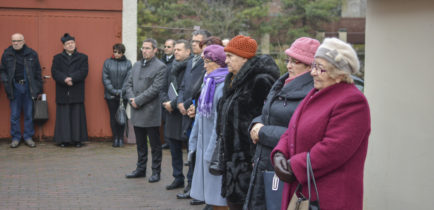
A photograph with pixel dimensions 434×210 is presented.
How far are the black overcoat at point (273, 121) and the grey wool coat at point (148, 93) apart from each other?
13.7 feet

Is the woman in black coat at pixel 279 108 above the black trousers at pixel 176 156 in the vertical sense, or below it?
above

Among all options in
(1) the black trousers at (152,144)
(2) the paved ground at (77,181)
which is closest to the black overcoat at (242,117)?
(2) the paved ground at (77,181)

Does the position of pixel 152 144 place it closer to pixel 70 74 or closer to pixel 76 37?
pixel 70 74

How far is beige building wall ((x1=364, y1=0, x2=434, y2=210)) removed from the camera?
5.07m

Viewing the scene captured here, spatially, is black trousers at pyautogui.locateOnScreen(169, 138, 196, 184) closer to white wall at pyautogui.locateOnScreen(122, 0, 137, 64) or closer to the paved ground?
the paved ground

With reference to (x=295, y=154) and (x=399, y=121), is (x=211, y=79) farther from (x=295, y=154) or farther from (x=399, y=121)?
(x=295, y=154)

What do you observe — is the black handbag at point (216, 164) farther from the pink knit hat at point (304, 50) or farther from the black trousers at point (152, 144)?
the black trousers at point (152, 144)

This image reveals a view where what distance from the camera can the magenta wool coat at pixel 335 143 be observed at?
11.7ft

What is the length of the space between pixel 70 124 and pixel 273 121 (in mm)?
8466

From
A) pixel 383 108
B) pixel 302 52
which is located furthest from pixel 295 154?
pixel 383 108

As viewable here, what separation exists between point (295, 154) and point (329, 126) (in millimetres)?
364

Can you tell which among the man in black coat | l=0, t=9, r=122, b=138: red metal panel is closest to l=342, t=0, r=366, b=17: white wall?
l=0, t=9, r=122, b=138: red metal panel

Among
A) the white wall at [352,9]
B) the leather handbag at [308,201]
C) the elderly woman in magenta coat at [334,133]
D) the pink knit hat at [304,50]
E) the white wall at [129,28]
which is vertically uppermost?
the white wall at [352,9]

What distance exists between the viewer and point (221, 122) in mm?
5691
